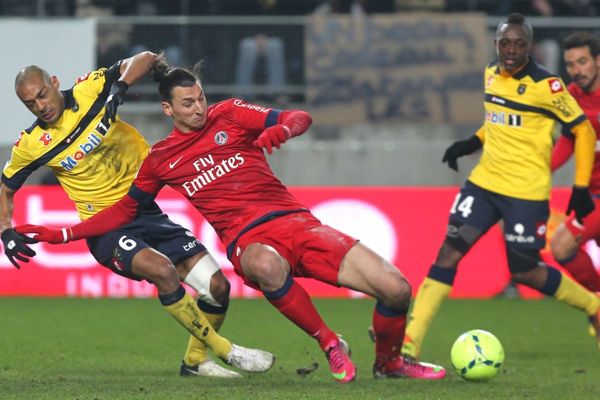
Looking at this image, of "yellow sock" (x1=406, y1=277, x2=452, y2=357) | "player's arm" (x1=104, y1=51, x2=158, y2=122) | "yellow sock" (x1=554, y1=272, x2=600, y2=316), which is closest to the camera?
"player's arm" (x1=104, y1=51, x2=158, y2=122)

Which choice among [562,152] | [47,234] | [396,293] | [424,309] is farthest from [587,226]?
[47,234]

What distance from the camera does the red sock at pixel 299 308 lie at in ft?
24.1

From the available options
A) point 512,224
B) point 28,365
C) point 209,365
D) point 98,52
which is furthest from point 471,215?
point 98,52

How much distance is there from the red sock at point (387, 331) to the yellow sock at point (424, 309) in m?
0.83

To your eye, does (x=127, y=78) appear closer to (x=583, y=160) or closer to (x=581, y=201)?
(x=583, y=160)

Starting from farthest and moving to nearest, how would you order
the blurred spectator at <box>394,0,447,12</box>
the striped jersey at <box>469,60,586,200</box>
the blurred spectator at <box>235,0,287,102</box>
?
1. the blurred spectator at <box>394,0,447,12</box>
2. the blurred spectator at <box>235,0,287,102</box>
3. the striped jersey at <box>469,60,586,200</box>

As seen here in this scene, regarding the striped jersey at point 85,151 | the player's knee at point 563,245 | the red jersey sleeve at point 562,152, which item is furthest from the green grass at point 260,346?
the red jersey sleeve at point 562,152

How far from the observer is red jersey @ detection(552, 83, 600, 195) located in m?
9.55

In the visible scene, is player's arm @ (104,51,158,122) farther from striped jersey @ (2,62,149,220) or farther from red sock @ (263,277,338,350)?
red sock @ (263,277,338,350)

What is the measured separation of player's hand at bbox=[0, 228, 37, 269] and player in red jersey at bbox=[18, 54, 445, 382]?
0.26 ft

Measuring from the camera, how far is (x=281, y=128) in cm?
692

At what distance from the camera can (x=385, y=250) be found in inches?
545

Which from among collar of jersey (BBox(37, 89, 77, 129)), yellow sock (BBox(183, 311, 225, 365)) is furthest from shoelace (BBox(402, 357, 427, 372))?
collar of jersey (BBox(37, 89, 77, 129))

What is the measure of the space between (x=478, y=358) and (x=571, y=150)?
2.70m
